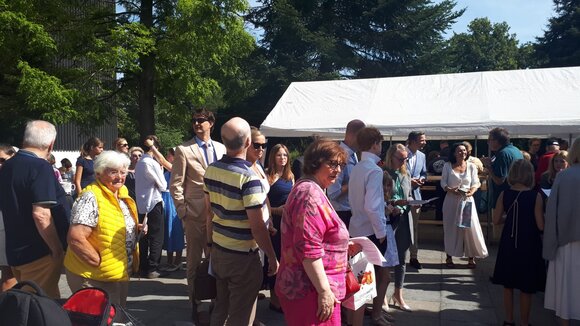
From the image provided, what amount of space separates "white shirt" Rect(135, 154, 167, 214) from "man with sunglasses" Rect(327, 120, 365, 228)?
8.96 feet

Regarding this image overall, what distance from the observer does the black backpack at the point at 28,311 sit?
2082 mm

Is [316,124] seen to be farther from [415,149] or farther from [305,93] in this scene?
[415,149]

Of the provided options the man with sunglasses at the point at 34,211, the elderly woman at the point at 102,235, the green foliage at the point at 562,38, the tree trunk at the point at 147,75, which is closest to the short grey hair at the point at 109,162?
the elderly woman at the point at 102,235

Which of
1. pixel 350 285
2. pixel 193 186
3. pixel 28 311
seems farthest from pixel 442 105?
pixel 28 311

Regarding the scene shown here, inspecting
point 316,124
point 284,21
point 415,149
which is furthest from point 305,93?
point 284,21

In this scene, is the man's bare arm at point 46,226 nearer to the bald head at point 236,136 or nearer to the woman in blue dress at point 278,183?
the bald head at point 236,136

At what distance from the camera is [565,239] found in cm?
441

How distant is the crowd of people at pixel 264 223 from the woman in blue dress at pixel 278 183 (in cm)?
1

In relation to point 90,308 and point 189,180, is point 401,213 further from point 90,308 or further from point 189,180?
point 90,308

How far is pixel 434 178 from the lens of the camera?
967 cm

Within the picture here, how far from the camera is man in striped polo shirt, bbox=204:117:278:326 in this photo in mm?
3355

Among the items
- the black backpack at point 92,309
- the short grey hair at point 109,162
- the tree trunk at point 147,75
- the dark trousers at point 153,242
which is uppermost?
the tree trunk at point 147,75

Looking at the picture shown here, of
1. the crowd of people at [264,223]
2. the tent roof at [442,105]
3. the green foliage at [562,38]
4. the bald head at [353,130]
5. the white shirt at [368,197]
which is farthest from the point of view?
the green foliage at [562,38]

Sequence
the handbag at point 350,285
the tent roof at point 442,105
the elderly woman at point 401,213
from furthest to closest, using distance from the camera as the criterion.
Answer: the tent roof at point 442,105, the elderly woman at point 401,213, the handbag at point 350,285
